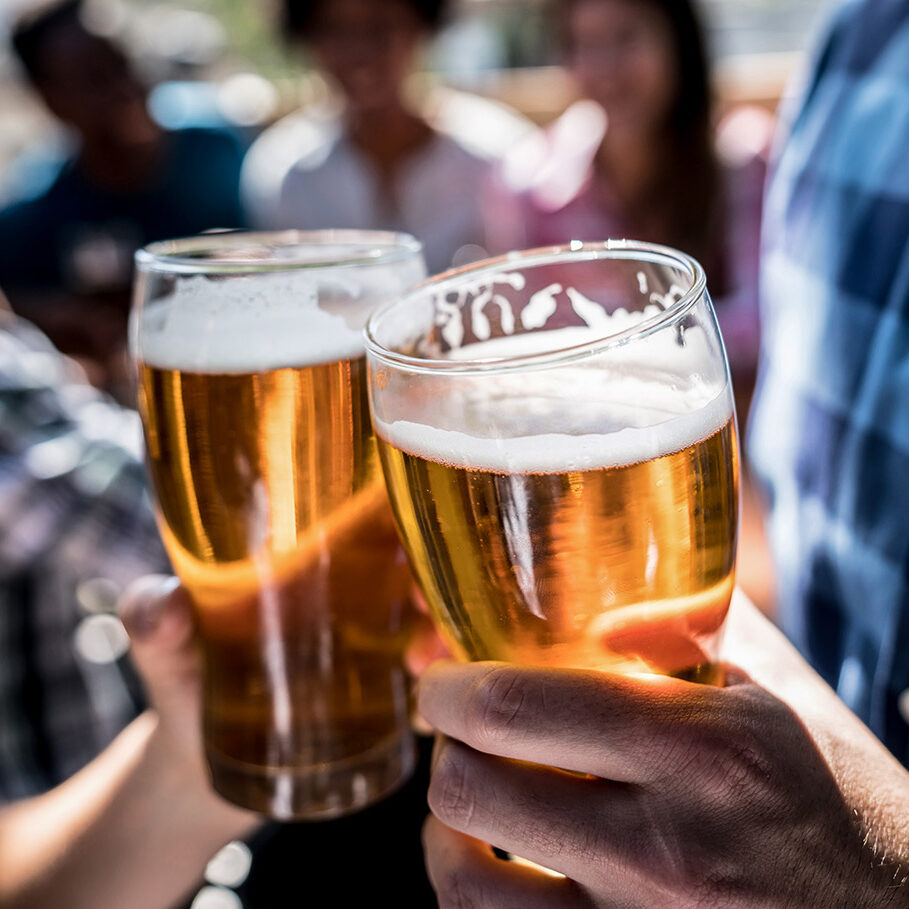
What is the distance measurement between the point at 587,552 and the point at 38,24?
12.5 feet

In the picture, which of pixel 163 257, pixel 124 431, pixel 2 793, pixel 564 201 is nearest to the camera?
pixel 163 257

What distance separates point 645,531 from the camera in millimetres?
549

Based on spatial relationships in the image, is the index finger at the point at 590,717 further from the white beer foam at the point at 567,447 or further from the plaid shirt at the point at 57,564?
the plaid shirt at the point at 57,564

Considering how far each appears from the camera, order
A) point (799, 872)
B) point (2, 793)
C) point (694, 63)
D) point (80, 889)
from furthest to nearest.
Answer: point (694, 63), point (2, 793), point (80, 889), point (799, 872)

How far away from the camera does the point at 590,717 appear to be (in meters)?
0.50

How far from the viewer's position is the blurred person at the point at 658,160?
3.07 meters

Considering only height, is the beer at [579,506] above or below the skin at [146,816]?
above

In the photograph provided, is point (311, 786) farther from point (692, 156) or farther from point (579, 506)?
point (692, 156)

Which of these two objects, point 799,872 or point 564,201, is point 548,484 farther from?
point 564,201

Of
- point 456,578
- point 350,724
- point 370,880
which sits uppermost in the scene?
point 456,578

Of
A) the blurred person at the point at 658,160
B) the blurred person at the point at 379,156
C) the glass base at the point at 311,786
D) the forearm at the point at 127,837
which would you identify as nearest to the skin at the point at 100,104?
the blurred person at the point at 379,156

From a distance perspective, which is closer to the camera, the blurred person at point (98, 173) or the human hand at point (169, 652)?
the human hand at point (169, 652)

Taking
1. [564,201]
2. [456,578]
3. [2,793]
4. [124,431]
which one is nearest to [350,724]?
[456,578]

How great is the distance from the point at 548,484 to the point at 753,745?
0.59 feet
